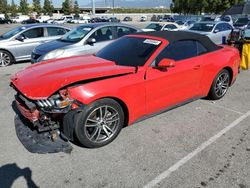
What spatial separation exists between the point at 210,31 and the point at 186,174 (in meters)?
10.5

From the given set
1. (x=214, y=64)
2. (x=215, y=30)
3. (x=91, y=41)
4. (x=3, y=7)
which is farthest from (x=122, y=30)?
(x=3, y=7)

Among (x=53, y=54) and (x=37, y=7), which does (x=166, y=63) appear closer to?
(x=53, y=54)

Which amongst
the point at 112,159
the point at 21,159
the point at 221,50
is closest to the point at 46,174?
the point at 21,159

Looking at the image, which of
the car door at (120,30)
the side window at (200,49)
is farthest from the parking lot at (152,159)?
the car door at (120,30)

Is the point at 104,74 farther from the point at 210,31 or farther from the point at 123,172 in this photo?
the point at 210,31

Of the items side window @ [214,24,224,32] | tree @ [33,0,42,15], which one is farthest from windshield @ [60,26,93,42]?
tree @ [33,0,42,15]

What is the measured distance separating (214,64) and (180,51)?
90 cm

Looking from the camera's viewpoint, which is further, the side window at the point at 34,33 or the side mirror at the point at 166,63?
the side window at the point at 34,33

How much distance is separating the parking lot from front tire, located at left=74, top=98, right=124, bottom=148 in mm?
128

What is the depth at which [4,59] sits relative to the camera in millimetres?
8898

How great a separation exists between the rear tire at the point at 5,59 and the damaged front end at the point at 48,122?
6079 millimetres

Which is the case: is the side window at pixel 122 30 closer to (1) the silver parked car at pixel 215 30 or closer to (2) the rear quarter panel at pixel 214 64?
(2) the rear quarter panel at pixel 214 64

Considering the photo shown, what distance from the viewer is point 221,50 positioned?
17.2ft

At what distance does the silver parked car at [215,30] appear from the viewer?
12047mm
